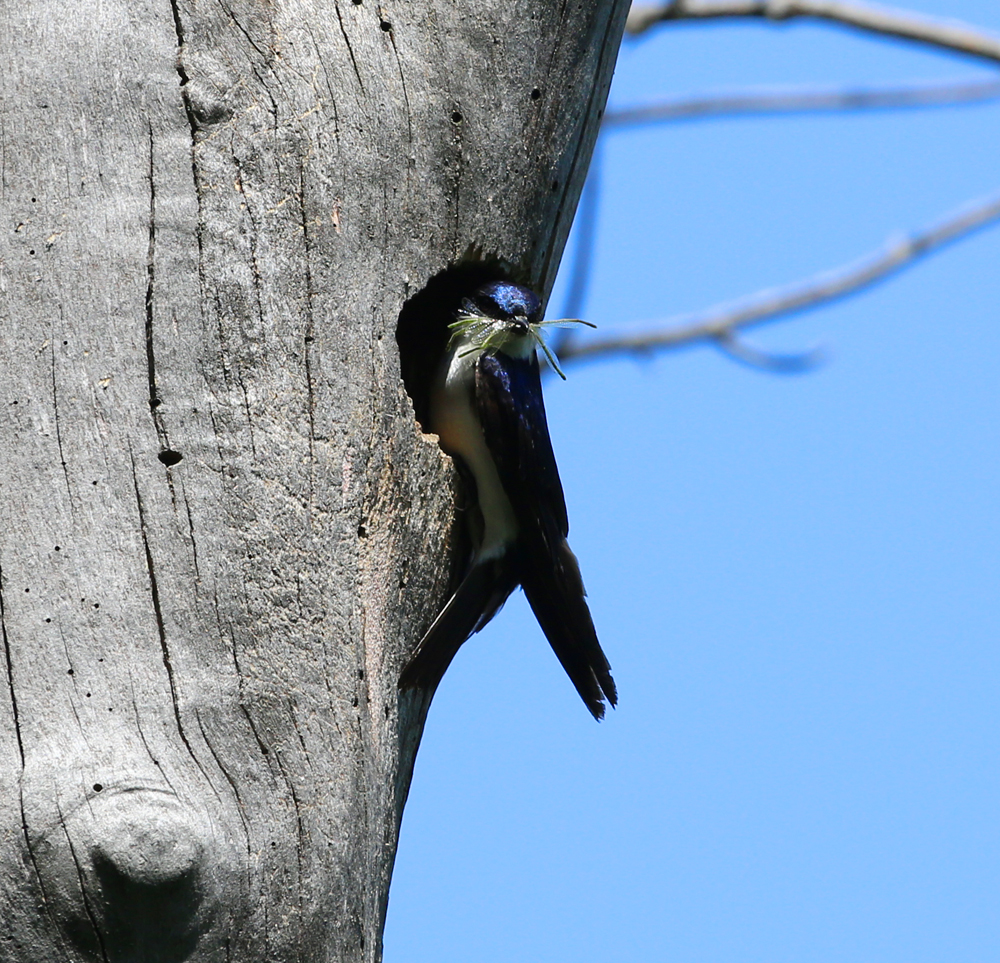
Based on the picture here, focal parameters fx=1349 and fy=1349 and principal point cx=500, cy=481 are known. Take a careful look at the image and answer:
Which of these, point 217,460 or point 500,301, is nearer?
point 217,460

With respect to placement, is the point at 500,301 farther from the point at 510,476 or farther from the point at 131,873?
the point at 131,873

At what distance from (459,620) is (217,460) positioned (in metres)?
0.56

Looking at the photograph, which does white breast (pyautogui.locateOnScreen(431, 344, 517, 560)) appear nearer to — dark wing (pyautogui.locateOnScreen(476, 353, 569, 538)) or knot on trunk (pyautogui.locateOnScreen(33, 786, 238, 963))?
dark wing (pyautogui.locateOnScreen(476, 353, 569, 538))

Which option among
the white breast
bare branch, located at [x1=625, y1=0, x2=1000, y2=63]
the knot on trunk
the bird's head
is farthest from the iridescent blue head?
bare branch, located at [x1=625, y1=0, x2=1000, y2=63]

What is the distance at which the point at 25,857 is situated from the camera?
64.9 inches

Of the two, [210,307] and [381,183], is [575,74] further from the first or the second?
[210,307]

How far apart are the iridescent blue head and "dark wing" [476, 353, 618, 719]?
154mm

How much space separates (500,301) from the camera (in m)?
2.48

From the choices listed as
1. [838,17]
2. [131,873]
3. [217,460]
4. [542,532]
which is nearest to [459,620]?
[542,532]

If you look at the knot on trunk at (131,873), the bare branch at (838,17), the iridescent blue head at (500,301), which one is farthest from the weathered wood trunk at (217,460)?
the bare branch at (838,17)

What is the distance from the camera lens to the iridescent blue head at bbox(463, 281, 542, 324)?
2.47 metres

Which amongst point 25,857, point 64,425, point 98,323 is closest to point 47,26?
point 98,323

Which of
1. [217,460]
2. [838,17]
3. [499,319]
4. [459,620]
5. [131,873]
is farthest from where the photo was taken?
[838,17]

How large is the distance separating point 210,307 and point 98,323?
16 centimetres
